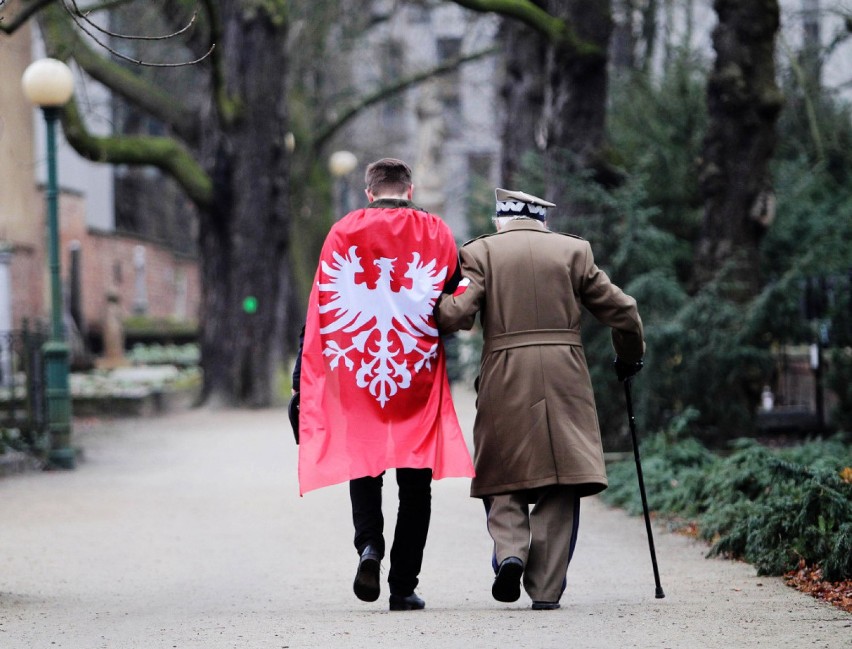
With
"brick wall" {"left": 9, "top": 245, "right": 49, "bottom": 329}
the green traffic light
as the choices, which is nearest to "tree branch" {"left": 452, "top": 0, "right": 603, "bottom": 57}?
the green traffic light

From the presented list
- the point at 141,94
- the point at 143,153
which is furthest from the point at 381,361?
the point at 141,94

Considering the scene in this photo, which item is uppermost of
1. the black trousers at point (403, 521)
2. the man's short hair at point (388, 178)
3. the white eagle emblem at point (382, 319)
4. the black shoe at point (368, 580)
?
the man's short hair at point (388, 178)

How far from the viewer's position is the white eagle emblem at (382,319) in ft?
19.6

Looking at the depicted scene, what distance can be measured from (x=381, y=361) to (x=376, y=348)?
62mm

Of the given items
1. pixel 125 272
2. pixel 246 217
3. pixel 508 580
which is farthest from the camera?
pixel 125 272

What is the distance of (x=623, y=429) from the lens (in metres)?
11.7

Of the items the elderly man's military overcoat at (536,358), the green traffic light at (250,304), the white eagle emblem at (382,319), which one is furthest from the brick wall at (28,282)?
→ the elderly man's military overcoat at (536,358)

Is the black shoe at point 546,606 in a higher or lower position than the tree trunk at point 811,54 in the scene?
lower

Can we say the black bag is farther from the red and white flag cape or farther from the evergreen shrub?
the evergreen shrub

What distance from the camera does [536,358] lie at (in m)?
5.99

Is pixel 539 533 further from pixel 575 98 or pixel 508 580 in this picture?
pixel 575 98

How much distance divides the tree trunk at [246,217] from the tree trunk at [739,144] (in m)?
9.59

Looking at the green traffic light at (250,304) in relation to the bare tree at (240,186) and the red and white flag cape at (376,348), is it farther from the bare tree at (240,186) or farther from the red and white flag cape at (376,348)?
the red and white flag cape at (376,348)

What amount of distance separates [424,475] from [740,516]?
2.62 meters
